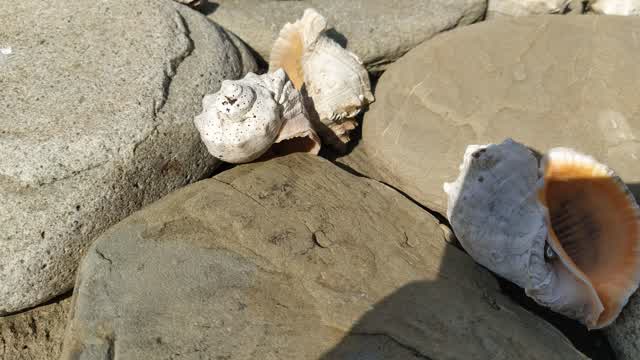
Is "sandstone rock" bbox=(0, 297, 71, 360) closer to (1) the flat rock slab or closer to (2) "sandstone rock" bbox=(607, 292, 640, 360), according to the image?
(1) the flat rock slab

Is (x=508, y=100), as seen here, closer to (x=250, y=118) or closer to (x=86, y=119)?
(x=250, y=118)

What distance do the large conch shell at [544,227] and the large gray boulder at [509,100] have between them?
0.39m

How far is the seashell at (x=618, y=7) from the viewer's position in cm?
362

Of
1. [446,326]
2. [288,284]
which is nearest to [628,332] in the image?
[446,326]

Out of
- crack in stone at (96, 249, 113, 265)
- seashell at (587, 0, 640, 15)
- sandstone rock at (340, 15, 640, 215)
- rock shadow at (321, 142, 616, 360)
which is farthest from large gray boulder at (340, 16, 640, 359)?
crack in stone at (96, 249, 113, 265)

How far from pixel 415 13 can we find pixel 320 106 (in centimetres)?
128

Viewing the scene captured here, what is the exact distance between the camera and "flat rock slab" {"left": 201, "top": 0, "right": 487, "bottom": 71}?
3602mm

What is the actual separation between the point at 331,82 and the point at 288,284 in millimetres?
1414

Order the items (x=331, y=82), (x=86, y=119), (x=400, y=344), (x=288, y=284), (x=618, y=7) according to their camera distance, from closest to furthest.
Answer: (x=400, y=344), (x=288, y=284), (x=86, y=119), (x=331, y=82), (x=618, y=7)

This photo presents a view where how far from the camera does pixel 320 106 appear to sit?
121 inches

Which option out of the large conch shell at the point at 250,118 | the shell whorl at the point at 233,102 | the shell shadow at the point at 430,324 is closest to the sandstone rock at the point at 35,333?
the large conch shell at the point at 250,118

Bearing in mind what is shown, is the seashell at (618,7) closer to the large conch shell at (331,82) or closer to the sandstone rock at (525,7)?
the sandstone rock at (525,7)

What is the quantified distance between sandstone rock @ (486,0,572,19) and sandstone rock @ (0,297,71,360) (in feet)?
11.8

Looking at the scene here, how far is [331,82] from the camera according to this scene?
3.07 m
